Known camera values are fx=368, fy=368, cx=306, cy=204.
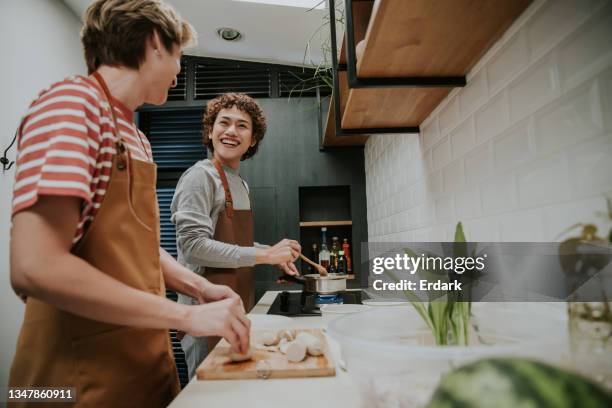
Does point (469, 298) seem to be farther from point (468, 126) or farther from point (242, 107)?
point (242, 107)

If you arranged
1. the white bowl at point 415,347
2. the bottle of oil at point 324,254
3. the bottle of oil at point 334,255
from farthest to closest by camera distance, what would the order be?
the bottle of oil at point 334,255
the bottle of oil at point 324,254
the white bowl at point 415,347

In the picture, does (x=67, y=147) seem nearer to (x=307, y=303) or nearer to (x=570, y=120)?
(x=570, y=120)

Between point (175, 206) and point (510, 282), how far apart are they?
1344 millimetres

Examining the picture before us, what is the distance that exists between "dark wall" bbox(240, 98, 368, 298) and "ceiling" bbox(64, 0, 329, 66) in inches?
16.5

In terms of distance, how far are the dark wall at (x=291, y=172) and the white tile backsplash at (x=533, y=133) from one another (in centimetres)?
166

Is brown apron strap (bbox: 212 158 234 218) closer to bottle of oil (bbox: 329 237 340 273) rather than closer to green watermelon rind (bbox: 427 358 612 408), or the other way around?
bottle of oil (bbox: 329 237 340 273)

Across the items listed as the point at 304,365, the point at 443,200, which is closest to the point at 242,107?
the point at 443,200

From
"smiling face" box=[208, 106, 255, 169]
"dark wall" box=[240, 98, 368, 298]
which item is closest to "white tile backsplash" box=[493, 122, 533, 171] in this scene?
"smiling face" box=[208, 106, 255, 169]

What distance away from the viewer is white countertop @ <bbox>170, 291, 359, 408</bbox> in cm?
64

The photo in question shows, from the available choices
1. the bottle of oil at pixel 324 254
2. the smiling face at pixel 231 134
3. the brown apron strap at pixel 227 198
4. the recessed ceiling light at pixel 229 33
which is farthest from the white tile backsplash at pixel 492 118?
the recessed ceiling light at pixel 229 33

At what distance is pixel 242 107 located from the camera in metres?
2.01

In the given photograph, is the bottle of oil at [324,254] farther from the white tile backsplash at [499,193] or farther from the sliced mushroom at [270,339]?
the white tile backsplash at [499,193]

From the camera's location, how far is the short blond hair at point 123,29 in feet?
2.75

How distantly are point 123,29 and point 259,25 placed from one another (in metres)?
2.11
